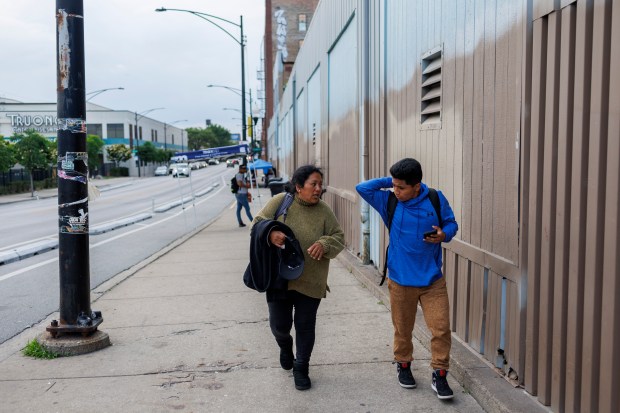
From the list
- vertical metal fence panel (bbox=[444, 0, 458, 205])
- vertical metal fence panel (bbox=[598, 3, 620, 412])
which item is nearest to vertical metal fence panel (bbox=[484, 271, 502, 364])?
vertical metal fence panel (bbox=[444, 0, 458, 205])

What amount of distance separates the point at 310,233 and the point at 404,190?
2.56 ft

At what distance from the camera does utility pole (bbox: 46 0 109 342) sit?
5727mm

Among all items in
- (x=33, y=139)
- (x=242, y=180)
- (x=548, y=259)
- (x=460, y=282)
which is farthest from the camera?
(x=33, y=139)

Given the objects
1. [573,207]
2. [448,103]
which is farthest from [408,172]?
[448,103]

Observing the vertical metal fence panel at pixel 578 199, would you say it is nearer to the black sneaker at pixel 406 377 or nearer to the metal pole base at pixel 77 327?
the black sneaker at pixel 406 377

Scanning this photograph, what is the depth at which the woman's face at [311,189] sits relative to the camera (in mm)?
4637

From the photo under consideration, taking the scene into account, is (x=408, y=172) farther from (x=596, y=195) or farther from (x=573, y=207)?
(x=596, y=195)

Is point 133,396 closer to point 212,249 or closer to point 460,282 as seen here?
point 460,282

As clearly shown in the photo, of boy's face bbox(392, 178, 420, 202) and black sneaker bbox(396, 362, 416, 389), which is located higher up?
boy's face bbox(392, 178, 420, 202)

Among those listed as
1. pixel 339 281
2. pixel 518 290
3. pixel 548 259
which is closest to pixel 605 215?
pixel 548 259

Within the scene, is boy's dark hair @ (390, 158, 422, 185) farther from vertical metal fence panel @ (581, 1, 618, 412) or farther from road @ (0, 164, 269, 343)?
road @ (0, 164, 269, 343)

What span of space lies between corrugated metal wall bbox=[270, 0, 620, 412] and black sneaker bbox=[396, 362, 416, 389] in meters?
0.64

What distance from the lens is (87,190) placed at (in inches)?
237

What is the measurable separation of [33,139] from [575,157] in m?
43.3
